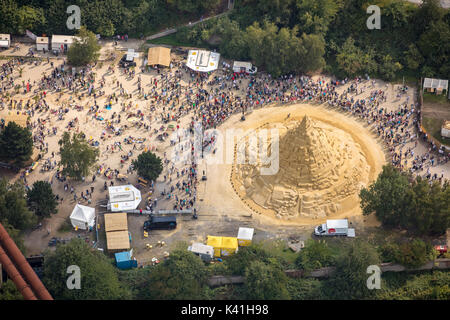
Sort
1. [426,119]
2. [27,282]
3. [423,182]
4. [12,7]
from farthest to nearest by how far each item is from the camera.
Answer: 1. [12,7]
2. [426,119]
3. [423,182]
4. [27,282]

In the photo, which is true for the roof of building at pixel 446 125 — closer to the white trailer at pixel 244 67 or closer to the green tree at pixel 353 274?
the green tree at pixel 353 274

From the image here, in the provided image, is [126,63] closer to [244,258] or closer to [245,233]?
[245,233]

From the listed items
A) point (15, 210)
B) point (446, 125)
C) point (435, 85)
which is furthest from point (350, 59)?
point (15, 210)

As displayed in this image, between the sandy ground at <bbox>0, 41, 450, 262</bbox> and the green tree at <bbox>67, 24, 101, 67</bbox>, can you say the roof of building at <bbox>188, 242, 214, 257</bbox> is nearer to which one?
the sandy ground at <bbox>0, 41, 450, 262</bbox>

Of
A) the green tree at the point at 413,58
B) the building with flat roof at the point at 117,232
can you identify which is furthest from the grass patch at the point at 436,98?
the building with flat roof at the point at 117,232
